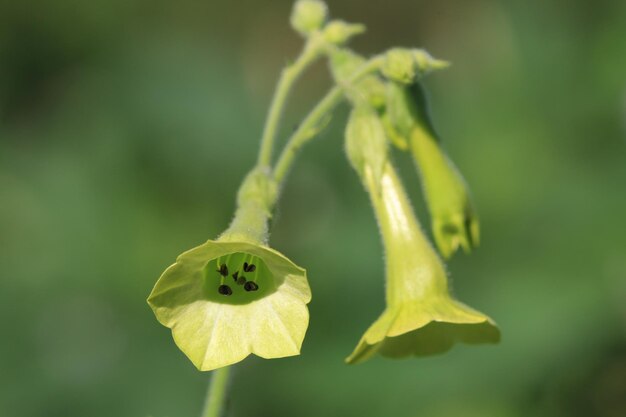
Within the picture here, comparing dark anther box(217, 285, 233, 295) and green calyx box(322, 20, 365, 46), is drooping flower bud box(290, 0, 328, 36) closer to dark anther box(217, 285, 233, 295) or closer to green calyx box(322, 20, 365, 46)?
green calyx box(322, 20, 365, 46)

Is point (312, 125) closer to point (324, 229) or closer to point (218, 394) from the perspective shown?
point (218, 394)

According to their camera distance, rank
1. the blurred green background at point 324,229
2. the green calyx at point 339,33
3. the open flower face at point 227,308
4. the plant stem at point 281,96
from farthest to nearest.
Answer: the blurred green background at point 324,229, the green calyx at point 339,33, the plant stem at point 281,96, the open flower face at point 227,308

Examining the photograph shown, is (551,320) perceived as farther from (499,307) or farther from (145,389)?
(145,389)

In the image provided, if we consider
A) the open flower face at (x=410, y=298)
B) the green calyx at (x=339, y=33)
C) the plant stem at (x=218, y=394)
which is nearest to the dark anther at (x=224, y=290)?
the plant stem at (x=218, y=394)

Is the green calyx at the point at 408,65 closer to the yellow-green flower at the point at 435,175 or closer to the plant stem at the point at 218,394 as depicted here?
the yellow-green flower at the point at 435,175

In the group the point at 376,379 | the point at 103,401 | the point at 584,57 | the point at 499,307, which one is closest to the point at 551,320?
the point at 499,307

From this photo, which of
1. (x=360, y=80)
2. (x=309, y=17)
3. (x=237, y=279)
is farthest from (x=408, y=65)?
(x=237, y=279)
